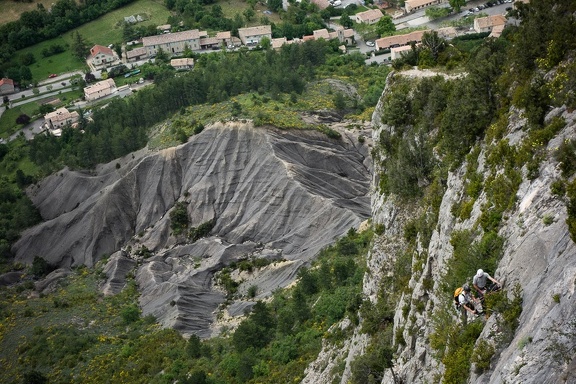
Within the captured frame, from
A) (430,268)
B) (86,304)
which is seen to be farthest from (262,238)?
(430,268)

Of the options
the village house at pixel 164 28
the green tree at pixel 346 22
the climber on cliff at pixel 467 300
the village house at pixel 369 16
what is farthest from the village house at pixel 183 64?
the climber on cliff at pixel 467 300

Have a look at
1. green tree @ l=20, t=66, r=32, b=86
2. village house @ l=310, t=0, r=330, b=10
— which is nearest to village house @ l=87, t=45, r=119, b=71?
green tree @ l=20, t=66, r=32, b=86

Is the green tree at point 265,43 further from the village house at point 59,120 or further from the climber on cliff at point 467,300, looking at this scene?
the climber on cliff at point 467,300

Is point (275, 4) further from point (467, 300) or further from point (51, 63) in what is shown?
point (467, 300)

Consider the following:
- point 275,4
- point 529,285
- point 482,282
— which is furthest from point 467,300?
point 275,4

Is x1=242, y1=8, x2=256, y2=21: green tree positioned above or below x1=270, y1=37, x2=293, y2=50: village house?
above

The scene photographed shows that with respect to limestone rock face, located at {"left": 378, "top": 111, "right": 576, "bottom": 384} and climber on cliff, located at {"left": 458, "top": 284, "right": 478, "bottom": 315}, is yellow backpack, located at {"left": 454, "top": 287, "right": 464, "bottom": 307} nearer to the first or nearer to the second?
climber on cliff, located at {"left": 458, "top": 284, "right": 478, "bottom": 315}
